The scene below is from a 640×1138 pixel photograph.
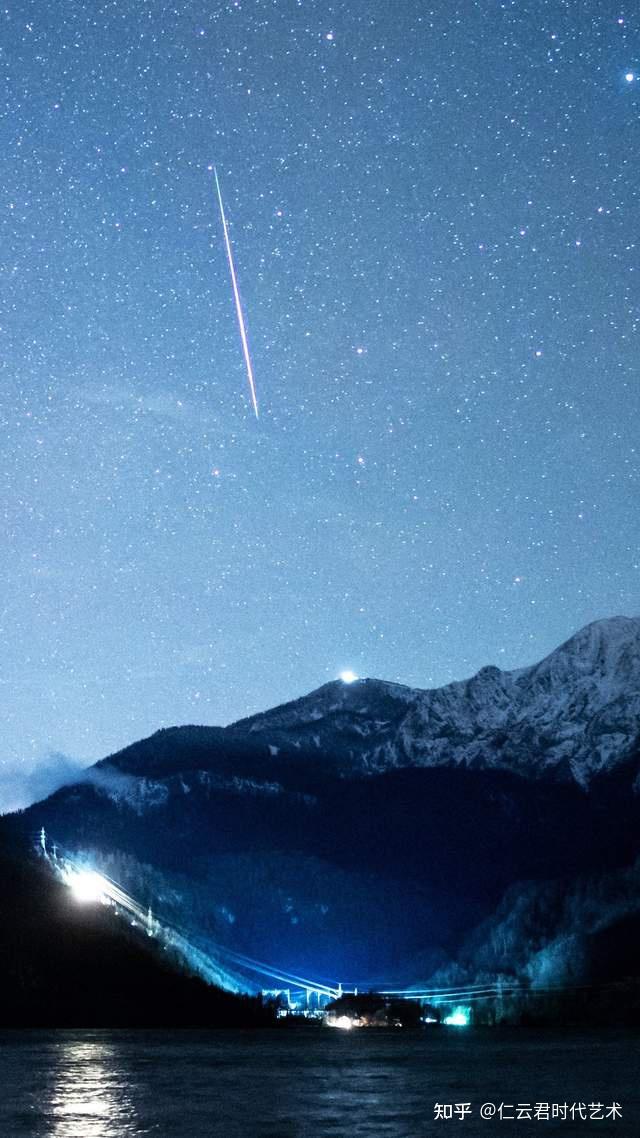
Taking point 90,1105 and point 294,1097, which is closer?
point 90,1105

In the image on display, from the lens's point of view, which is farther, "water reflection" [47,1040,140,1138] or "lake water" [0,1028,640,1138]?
"lake water" [0,1028,640,1138]

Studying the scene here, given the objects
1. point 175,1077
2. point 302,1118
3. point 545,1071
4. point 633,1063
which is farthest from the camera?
point 633,1063

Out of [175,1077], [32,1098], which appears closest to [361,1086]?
[175,1077]

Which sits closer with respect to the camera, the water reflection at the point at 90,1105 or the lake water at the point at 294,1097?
the water reflection at the point at 90,1105

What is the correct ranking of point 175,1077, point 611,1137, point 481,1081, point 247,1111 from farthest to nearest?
1. point 175,1077
2. point 481,1081
3. point 247,1111
4. point 611,1137

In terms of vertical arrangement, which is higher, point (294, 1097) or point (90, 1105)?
point (90, 1105)

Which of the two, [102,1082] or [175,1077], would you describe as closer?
[102,1082]

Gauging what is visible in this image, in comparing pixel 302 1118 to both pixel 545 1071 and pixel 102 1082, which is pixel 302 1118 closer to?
pixel 102 1082

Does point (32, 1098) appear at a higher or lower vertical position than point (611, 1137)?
higher
